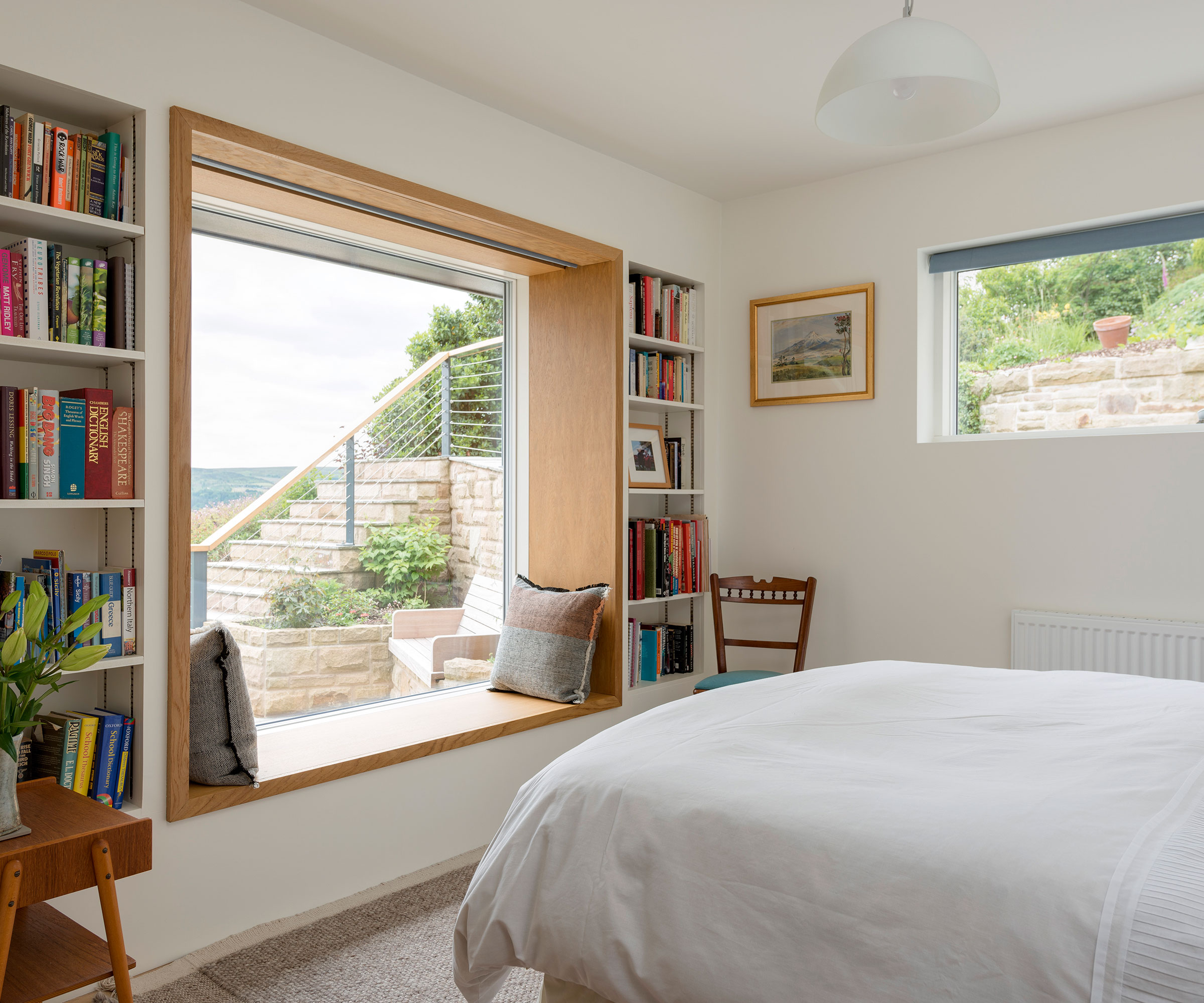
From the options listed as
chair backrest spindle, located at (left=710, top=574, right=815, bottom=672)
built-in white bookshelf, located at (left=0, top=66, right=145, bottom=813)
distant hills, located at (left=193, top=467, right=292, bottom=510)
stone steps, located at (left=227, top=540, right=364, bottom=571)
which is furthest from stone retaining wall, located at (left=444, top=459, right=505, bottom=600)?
built-in white bookshelf, located at (left=0, top=66, right=145, bottom=813)

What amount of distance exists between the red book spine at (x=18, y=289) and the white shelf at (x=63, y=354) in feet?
0.15

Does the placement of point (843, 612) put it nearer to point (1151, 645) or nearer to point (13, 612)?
point (1151, 645)

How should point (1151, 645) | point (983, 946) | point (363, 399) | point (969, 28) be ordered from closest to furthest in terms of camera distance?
point (983, 946) → point (969, 28) → point (1151, 645) → point (363, 399)

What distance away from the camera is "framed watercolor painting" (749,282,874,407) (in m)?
3.72

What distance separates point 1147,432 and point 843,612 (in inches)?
51.8

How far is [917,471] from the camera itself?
358 cm

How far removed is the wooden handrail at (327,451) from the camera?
2.85m

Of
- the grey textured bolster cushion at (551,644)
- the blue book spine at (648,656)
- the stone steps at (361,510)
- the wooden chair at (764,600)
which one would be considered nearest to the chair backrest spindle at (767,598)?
the wooden chair at (764,600)

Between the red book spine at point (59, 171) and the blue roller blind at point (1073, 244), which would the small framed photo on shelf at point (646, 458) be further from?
the red book spine at point (59, 171)


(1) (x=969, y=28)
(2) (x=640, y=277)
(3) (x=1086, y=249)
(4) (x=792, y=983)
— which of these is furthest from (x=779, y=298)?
(4) (x=792, y=983)

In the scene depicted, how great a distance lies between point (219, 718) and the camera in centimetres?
238

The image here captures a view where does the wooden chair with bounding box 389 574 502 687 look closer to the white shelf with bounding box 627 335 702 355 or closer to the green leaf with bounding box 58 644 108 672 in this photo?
the white shelf with bounding box 627 335 702 355

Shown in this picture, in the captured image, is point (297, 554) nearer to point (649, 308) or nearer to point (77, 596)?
point (77, 596)

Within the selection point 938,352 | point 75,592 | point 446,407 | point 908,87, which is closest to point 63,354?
point 75,592
